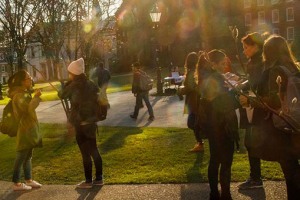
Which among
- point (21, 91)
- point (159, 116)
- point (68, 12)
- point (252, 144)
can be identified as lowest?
point (159, 116)

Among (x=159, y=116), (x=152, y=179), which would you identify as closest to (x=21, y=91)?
(x=152, y=179)

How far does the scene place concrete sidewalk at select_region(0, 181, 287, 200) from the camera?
6.05m

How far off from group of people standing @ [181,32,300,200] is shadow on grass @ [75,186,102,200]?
1770 mm

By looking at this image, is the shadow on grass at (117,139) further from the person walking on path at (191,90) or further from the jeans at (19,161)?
the jeans at (19,161)

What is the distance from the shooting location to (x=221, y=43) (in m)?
60.2

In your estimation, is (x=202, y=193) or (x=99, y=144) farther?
(x=99, y=144)

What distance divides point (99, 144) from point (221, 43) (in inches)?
2018

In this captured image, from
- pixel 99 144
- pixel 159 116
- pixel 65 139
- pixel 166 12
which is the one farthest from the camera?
pixel 166 12

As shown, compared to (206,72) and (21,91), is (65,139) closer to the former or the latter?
(21,91)

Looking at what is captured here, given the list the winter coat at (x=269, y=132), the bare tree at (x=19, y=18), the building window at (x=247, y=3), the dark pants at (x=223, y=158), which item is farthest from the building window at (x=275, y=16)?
the winter coat at (x=269, y=132)

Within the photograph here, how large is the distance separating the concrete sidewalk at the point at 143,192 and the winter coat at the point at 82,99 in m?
1.01

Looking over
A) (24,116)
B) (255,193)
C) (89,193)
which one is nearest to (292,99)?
(255,193)

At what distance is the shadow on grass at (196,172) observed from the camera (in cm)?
695

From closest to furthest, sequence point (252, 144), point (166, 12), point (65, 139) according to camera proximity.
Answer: point (252, 144) < point (65, 139) < point (166, 12)
